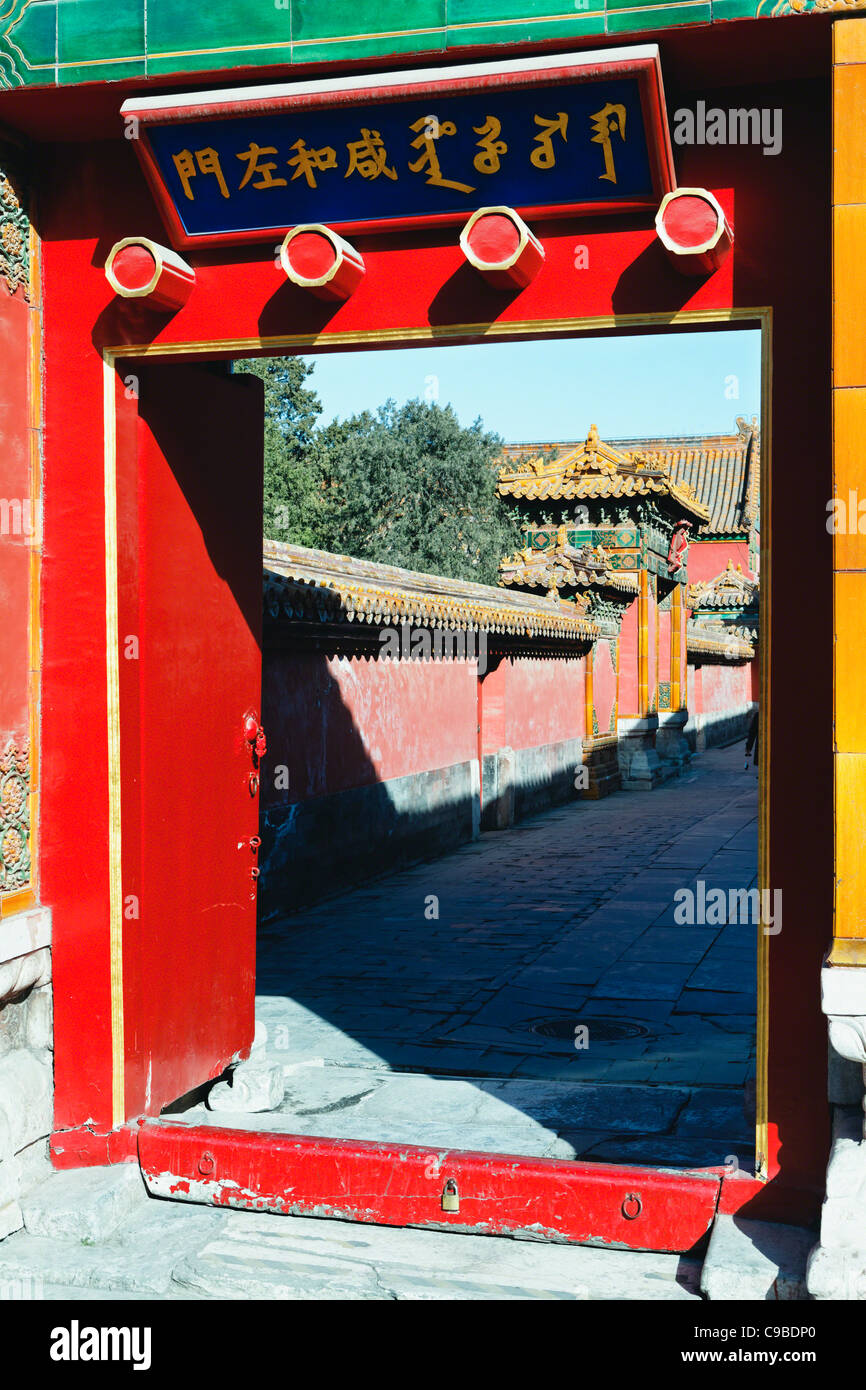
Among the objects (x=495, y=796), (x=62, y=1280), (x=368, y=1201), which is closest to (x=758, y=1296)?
(x=368, y=1201)

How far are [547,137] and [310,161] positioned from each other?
743mm

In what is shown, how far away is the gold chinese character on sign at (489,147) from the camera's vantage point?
12.3ft

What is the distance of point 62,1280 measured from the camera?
3.74 metres

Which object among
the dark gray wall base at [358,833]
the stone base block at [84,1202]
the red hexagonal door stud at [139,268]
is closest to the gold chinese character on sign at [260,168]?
the red hexagonal door stud at [139,268]

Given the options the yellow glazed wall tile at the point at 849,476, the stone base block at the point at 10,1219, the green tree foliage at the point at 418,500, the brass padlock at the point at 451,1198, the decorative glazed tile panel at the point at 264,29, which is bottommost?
the stone base block at the point at 10,1219

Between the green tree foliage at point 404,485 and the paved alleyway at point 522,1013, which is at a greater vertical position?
the green tree foliage at point 404,485

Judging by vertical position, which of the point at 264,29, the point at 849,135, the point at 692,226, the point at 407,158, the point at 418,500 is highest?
the point at 418,500

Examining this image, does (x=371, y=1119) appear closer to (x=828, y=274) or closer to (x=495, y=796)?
(x=828, y=274)

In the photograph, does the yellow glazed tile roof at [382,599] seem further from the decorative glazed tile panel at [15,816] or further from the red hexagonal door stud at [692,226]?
the red hexagonal door stud at [692,226]

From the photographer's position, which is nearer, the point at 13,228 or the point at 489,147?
the point at 489,147

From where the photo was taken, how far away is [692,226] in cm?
362

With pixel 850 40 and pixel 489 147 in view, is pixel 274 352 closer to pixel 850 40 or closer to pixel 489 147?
pixel 489 147

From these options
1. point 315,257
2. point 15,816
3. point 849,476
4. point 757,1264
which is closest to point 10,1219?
point 15,816

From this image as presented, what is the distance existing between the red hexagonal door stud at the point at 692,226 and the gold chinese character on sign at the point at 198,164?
4.54 ft
